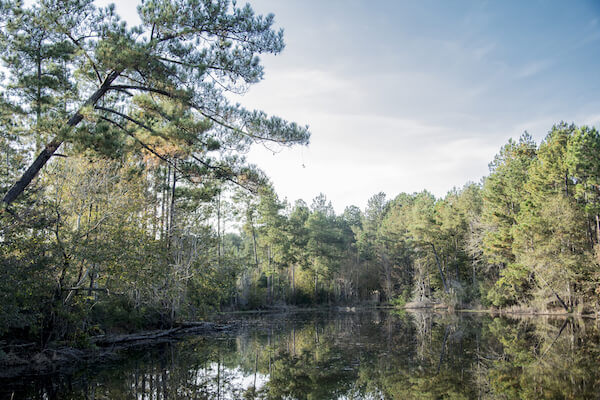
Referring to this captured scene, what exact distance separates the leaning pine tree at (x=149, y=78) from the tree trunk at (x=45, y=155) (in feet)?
0.09

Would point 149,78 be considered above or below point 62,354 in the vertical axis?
above

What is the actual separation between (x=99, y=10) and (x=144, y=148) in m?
3.47

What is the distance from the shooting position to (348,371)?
402 inches

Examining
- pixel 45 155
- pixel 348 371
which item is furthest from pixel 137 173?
pixel 348 371

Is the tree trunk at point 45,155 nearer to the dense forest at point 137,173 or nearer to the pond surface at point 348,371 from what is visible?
the dense forest at point 137,173

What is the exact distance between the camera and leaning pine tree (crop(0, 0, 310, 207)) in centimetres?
980

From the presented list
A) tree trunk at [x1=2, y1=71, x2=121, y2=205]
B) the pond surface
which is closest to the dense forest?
tree trunk at [x1=2, y1=71, x2=121, y2=205]

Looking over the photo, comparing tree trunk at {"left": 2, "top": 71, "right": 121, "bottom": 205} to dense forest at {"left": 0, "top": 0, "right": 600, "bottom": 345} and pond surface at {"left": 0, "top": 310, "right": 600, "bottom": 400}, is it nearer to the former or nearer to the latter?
dense forest at {"left": 0, "top": 0, "right": 600, "bottom": 345}

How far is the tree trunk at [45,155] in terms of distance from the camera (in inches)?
381

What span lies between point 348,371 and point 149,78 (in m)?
8.69

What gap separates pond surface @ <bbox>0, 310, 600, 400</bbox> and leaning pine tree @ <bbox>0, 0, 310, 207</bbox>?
16.2 ft

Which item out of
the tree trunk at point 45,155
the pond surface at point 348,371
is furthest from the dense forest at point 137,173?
the pond surface at point 348,371

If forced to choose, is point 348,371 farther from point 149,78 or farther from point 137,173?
point 137,173

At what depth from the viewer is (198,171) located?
11.4 m
